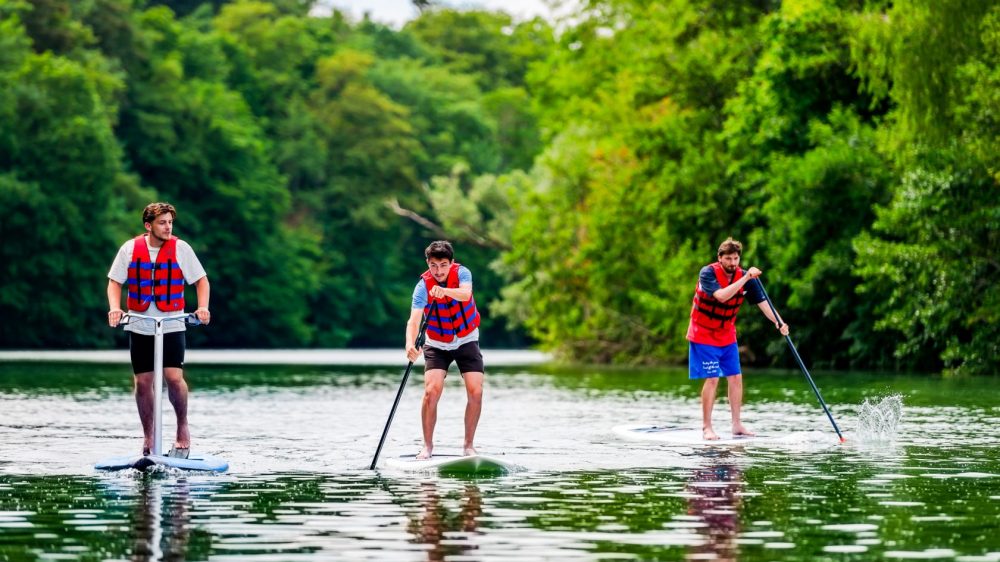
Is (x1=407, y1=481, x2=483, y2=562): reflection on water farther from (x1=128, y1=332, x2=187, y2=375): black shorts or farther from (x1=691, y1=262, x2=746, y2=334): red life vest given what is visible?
(x1=691, y1=262, x2=746, y2=334): red life vest

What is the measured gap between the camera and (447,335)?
15242 mm

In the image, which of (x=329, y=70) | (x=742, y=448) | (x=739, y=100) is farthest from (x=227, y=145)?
(x=742, y=448)

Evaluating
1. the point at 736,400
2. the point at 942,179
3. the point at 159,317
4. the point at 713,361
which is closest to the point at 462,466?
the point at 159,317

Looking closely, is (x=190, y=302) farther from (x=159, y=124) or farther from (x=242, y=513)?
(x=242, y=513)

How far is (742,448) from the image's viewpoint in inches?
689

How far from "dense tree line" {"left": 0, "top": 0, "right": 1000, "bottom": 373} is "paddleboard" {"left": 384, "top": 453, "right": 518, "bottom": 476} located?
21.3m

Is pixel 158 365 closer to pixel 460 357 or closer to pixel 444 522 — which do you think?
pixel 460 357

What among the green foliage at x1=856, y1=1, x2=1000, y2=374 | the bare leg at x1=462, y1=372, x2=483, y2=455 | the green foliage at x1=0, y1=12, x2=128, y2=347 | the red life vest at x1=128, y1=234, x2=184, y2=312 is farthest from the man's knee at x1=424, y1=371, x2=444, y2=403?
the green foliage at x1=0, y1=12, x2=128, y2=347

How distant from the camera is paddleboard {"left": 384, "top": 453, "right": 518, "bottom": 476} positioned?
14.5 metres

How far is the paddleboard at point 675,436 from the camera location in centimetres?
1797

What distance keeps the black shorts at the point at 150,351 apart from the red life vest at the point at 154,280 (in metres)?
0.22

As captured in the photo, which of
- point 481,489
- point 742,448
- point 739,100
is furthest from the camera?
point 739,100

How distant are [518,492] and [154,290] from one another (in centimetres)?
332

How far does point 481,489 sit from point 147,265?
10.5 ft
